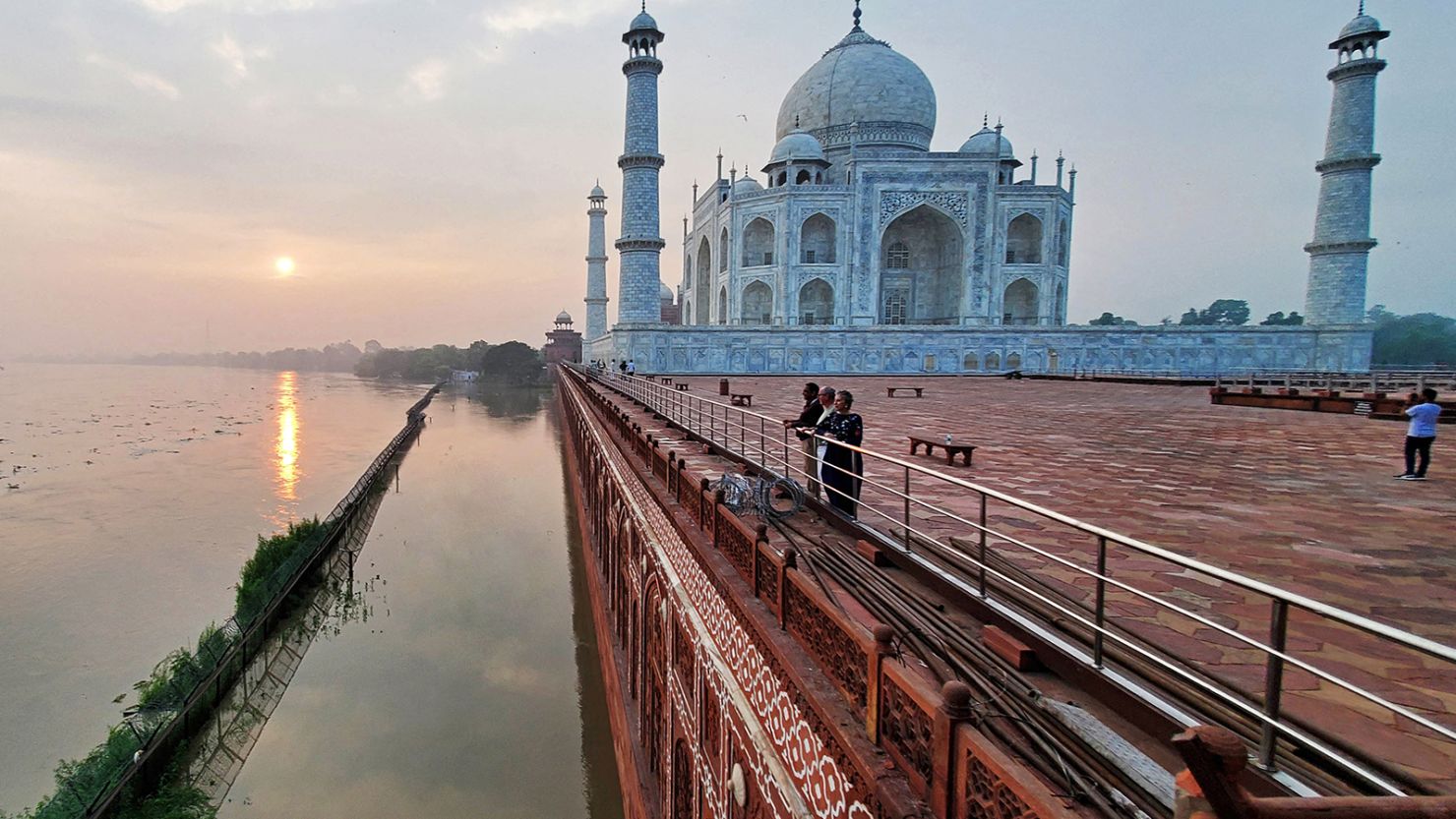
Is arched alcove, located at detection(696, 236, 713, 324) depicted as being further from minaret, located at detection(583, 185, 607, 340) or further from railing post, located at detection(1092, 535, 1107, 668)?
railing post, located at detection(1092, 535, 1107, 668)

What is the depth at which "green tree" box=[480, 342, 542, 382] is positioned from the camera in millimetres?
67250

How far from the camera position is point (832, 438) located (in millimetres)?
4406

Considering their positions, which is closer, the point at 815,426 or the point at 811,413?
the point at 815,426

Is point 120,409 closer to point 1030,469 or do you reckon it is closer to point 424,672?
point 424,672

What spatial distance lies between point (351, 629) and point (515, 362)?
58406 mm

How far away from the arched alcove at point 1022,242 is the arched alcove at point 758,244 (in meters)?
11.6

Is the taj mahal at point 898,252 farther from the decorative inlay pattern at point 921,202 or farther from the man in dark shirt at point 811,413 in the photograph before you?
the man in dark shirt at point 811,413

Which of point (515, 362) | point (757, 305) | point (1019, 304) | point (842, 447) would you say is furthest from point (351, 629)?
point (515, 362)

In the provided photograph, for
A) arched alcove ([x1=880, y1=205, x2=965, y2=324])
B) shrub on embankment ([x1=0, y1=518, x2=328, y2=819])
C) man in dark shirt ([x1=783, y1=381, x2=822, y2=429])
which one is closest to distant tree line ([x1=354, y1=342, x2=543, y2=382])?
arched alcove ([x1=880, y1=205, x2=965, y2=324])

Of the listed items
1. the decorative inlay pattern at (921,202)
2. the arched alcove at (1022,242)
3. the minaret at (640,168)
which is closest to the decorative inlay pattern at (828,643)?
the minaret at (640,168)

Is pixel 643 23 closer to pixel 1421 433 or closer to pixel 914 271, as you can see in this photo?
pixel 914 271

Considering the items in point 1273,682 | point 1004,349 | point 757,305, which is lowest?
point 1273,682

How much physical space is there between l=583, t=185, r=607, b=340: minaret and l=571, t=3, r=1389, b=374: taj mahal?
1004 centimetres

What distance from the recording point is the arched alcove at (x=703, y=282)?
40.2 metres
